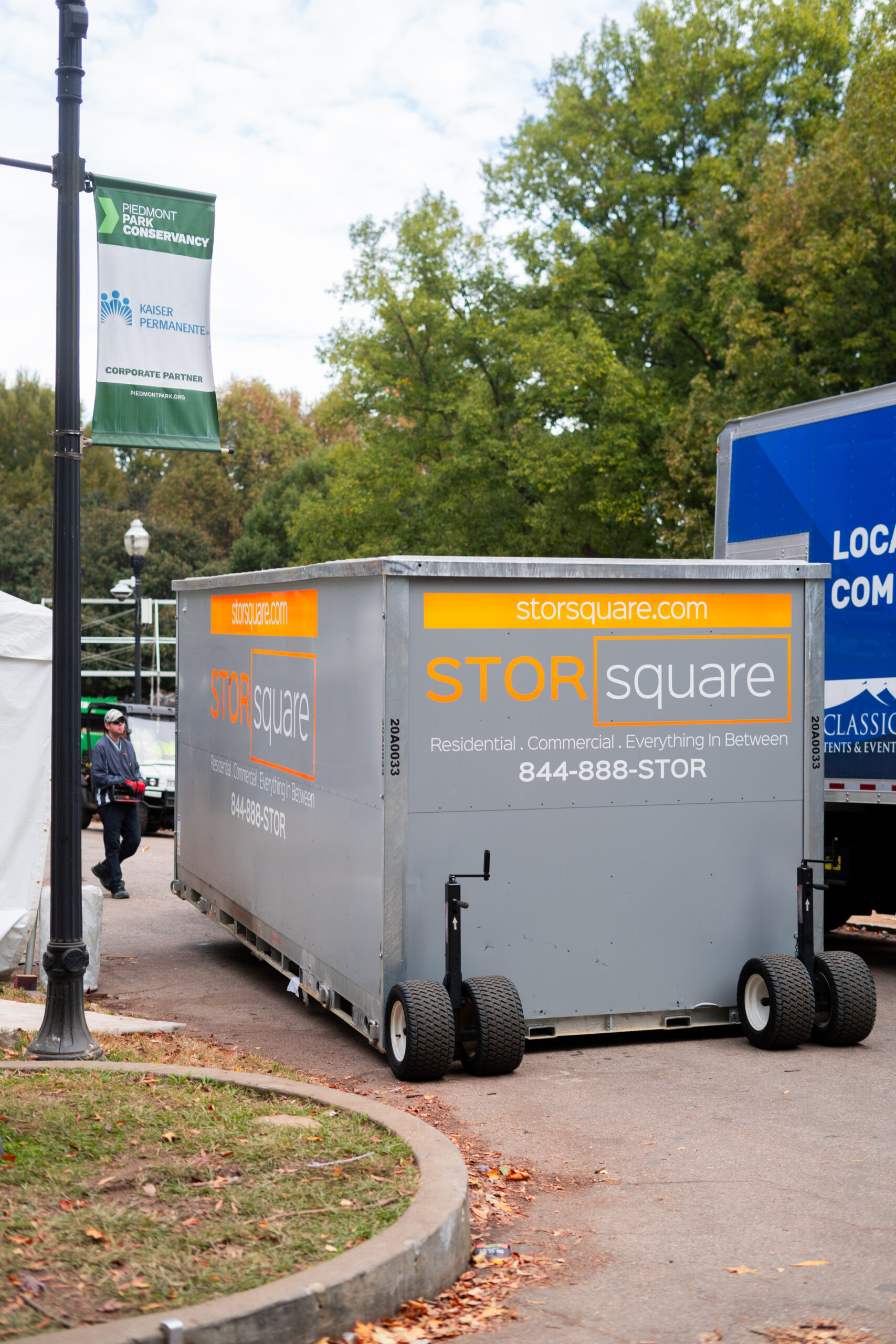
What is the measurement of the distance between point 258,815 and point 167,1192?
5.36 meters

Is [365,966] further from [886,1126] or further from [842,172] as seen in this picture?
[842,172]

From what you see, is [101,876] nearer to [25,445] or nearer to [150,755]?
[150,755]

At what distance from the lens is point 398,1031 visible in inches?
287

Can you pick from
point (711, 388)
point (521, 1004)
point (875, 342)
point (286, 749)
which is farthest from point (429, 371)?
point (521, 1004)

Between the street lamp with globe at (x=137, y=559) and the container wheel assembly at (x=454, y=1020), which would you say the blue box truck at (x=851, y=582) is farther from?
the street lamp with globe at (x=137, y=559)

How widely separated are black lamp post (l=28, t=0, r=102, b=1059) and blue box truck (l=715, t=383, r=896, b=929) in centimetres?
570

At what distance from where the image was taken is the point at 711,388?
26250mm

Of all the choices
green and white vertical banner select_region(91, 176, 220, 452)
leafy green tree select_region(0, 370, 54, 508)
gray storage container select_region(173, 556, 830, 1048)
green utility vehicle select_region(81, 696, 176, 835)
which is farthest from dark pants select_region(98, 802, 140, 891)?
leafy green tree select_region(0, 370, 54, 508)

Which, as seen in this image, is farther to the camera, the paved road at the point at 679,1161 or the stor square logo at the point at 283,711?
the stor square logo at the point at 283,711

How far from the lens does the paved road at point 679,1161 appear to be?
4395 millimetres

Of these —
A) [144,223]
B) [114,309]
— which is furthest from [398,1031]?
[144,223]

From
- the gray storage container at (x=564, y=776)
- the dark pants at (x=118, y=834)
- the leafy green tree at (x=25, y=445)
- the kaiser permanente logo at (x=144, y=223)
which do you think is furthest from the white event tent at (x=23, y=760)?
the leafy green tree at (x=25, y=445)

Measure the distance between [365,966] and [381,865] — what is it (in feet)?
2.15

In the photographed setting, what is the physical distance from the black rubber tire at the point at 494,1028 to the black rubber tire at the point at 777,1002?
4.72ft
